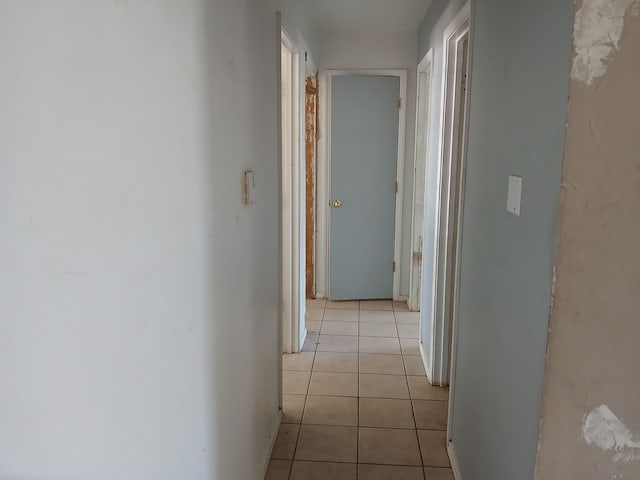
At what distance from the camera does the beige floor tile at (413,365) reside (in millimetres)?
3145

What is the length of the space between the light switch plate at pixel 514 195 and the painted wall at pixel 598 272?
0.25m

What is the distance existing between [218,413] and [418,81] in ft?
10.7

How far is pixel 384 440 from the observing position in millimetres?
2426

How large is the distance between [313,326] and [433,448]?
170cm

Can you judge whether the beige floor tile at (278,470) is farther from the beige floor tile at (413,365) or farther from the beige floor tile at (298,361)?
the beige floor tile at (413,365)

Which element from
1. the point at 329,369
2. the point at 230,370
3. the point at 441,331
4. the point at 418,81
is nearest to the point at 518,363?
the point at 230,370

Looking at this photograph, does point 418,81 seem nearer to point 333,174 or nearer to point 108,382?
point 333,174

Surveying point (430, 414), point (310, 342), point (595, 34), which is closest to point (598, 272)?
point (595, 34)

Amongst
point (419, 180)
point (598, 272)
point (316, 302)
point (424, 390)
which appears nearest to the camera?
point (598, 272)

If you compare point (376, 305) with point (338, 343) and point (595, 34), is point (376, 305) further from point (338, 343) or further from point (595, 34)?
point (595, 34)

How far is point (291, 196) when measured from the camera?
3207mm

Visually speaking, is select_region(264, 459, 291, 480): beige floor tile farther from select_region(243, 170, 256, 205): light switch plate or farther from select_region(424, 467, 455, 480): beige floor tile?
select_region(243, 170, 256, 205): light switch plate

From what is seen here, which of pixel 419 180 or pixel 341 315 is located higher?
pixel 419 180

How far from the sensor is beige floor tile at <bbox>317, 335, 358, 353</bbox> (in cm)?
347
